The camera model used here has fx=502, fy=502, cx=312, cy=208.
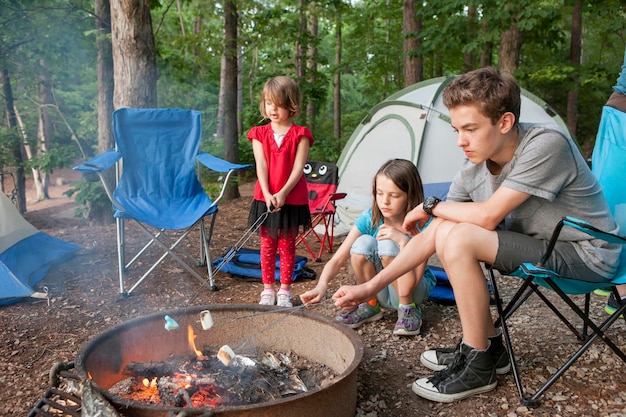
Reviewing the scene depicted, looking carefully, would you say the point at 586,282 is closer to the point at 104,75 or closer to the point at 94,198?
the point at 94,198

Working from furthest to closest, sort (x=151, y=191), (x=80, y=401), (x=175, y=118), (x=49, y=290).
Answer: (x=175, y=118), (x=151, y=191), (x=49, y=290), (x=80, y=401)

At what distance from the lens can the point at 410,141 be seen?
15.0ft

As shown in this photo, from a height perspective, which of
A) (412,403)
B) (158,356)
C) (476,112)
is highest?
(476,112)

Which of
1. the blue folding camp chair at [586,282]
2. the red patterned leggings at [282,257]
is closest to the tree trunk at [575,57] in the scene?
the blue folding camp chair at [586,282]

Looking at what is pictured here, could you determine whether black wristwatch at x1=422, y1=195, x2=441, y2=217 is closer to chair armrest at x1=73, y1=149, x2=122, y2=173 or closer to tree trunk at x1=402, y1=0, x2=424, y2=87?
chair armrest at x1=73, y1=149, x2=122, y2=173

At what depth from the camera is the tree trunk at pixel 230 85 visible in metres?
6.54

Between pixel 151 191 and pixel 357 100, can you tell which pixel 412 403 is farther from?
pixel 357 100

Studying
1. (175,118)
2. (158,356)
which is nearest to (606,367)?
(158,356)

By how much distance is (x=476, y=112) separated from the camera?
64.3 inches

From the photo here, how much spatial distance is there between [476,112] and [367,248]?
3.00 ft

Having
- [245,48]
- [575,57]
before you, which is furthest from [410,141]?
[575,57]

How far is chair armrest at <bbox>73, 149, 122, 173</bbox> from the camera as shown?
277 centimetres

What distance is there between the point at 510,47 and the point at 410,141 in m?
3.08

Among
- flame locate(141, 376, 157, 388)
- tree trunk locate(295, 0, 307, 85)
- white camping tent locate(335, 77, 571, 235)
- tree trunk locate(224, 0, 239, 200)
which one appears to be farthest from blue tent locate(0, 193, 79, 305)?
tree trunk locate(295, 0, 307, 85)
